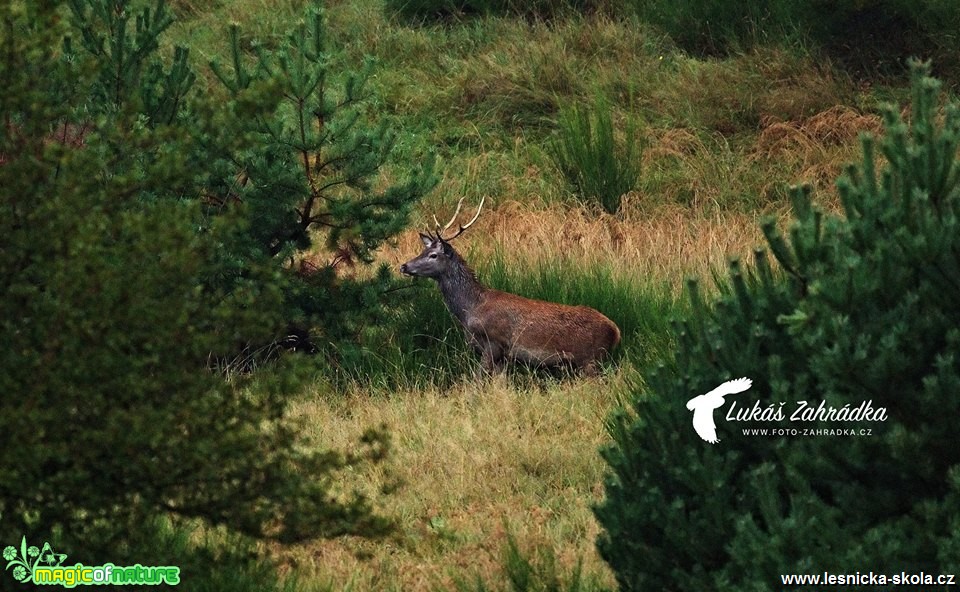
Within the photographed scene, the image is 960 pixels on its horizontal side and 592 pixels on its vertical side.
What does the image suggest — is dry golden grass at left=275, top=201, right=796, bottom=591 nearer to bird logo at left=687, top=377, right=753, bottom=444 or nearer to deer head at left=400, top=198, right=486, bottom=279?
deer head at left=400, top=198, right=486, bottom=279

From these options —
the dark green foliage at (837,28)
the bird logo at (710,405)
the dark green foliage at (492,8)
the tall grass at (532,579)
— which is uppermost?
the bird logo at (710,405)

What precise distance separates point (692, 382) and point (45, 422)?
5.91ft

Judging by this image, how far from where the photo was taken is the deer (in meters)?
8.68

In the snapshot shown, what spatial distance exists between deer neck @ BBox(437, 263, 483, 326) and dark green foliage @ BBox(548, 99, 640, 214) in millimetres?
4210

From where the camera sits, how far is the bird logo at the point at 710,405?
13.4ft

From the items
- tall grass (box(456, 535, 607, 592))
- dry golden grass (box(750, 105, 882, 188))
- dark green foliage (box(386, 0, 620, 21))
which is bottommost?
dry golden grass (box(750, 105, 882, 188))

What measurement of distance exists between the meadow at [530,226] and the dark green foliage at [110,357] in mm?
473

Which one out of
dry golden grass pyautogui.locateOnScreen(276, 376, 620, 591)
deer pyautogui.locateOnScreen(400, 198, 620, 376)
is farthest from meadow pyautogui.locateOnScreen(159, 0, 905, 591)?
deer pyautogui.locateOnScreen(400, 198, 620, 376)

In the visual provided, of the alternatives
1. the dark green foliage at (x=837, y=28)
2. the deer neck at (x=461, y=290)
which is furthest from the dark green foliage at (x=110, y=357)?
the dark green foliage at (x=837, y=28)

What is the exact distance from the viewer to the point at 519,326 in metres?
8.77

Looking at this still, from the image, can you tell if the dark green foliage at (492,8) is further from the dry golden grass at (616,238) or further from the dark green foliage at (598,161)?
the dry golden grass at (616,238)

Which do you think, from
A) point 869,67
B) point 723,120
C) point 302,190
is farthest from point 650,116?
point 302,190

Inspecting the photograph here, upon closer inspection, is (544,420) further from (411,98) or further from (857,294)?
(411,98)

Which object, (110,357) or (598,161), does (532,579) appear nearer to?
(110,357)
